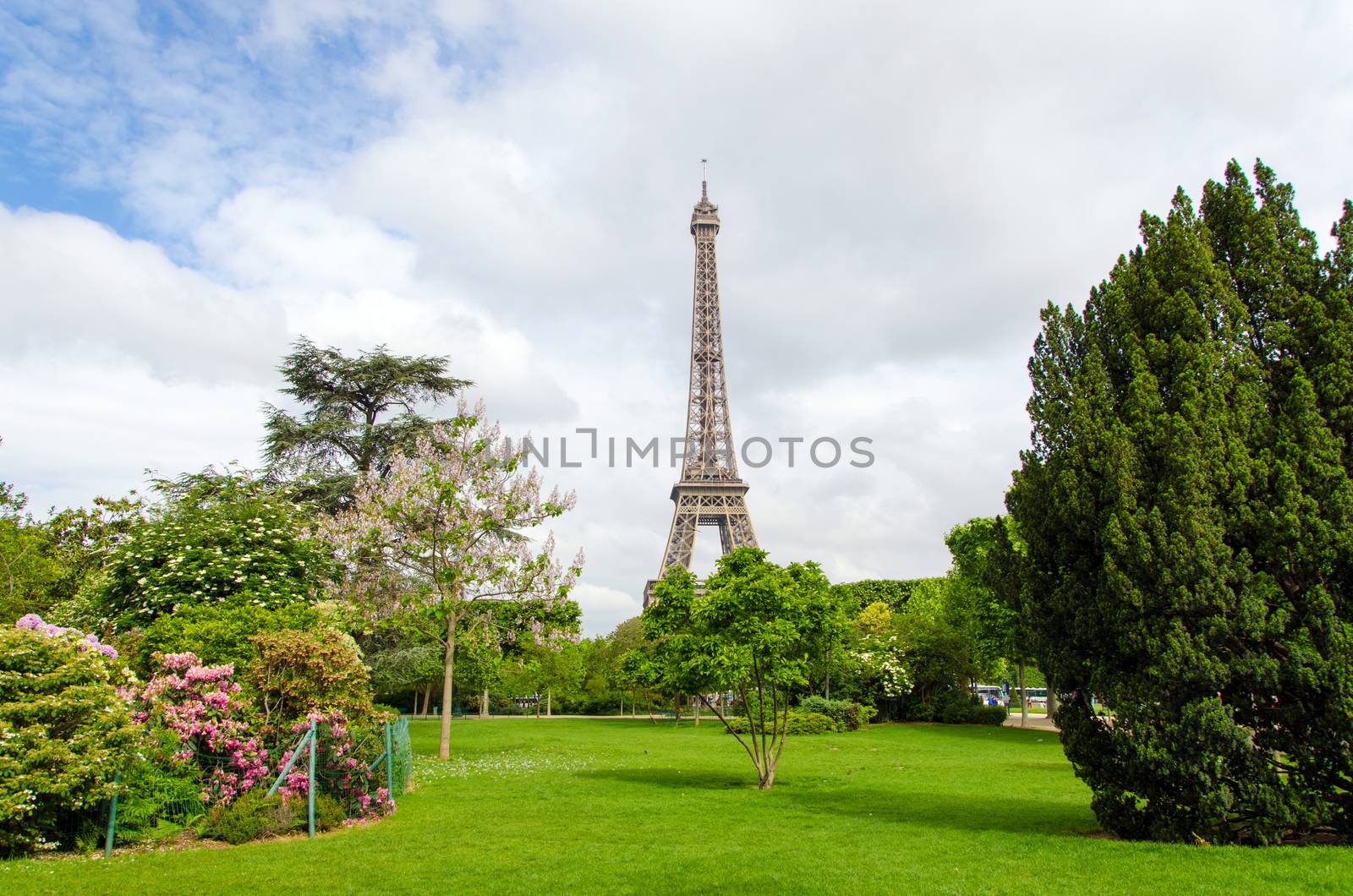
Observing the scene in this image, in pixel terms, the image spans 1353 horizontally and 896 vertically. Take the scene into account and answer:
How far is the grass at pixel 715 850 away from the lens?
27.8 ft

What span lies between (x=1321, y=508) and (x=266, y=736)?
45.8ft

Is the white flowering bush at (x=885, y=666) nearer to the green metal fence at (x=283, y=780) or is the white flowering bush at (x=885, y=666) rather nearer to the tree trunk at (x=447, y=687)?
the tree trunk at (x=447, y=687)

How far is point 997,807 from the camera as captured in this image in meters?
13.9

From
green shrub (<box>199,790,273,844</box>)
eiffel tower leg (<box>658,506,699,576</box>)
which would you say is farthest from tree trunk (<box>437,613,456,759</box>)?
eiffel tower leg (<box>658,506,699,576</box>)

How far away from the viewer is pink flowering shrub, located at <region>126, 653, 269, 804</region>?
11.2m

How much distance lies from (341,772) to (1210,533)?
40.0 ft

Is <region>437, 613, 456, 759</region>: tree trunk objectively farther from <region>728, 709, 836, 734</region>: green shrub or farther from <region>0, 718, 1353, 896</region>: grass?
<region>728, 709, 836, 734</region>: green shrub

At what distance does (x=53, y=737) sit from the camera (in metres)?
9.55

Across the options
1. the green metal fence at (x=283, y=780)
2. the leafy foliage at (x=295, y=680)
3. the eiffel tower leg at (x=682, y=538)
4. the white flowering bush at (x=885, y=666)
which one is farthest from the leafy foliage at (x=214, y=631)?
the eiffel tower leg at (x=682, y=538)

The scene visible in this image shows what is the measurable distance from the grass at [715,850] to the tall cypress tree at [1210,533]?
2.82 ft

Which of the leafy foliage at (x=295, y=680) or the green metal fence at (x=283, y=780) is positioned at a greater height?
the leafy foliage at (x=295, y=680)

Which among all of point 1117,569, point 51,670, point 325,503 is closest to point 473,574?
point 325,503

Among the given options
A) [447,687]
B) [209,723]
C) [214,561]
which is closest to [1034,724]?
[447,687]

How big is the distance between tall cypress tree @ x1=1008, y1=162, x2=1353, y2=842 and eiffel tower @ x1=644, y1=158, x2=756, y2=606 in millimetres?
43079
